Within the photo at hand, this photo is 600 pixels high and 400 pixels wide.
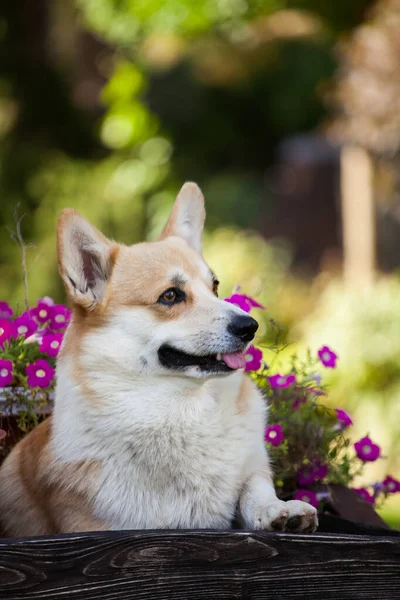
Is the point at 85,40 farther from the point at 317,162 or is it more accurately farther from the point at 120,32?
the point at 317,162

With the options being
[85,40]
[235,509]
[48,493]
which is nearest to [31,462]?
[48,493]

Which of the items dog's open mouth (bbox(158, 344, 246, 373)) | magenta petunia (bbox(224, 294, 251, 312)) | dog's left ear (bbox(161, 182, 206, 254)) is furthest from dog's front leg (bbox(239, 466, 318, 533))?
dog's left ear (bbox(161, 182, 206, 254))

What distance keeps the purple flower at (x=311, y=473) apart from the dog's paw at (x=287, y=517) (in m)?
0.81

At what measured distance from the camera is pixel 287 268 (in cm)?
1109

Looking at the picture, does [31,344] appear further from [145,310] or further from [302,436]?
[302,436]

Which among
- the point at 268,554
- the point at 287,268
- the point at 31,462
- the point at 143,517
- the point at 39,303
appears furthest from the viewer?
the point at 287,268

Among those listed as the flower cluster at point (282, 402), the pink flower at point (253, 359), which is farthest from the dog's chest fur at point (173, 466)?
the pink flower at point (253, 359)

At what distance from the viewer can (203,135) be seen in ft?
40.8

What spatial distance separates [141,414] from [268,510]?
0.48m

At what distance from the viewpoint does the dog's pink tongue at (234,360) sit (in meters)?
2.58

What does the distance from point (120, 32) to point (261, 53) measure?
2.05 meters

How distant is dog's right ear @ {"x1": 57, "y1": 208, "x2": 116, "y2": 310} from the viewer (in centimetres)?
259

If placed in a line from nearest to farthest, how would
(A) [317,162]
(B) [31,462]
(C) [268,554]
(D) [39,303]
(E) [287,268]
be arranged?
(C) [268,554] → (B) [31,462] → (D) [39,303] → (E) [287,268] → (A) [317,162]

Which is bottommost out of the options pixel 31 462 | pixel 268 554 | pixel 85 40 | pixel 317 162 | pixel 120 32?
pixel 268 554
